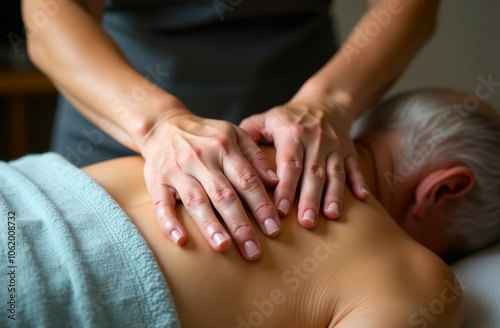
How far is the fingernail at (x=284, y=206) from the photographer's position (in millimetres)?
1033

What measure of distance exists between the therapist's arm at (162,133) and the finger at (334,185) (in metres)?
0.10

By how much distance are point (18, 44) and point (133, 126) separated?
2.27 metres

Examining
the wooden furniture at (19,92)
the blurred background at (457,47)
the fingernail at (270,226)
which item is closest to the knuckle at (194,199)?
the fingernail at (270,226)

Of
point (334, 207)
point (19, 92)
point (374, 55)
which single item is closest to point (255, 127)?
point (334, 207)

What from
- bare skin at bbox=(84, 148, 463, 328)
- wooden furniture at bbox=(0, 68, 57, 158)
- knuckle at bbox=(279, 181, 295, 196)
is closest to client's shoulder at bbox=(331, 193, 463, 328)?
bare skin at bbox=(84, 148, 463, 328)

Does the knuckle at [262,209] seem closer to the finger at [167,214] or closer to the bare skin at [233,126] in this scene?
the bare skin at [233,126]

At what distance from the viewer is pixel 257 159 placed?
1.08 metres

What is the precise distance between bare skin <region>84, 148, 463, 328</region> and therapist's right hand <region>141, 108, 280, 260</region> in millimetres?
24

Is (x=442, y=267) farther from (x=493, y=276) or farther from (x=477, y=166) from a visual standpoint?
(x=477, y=166)

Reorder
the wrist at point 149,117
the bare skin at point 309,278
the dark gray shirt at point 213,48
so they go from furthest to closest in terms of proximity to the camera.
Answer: the dark gray shirt at point 213,48 → the wrist at point 149,117 → the bare skin at point 309,278

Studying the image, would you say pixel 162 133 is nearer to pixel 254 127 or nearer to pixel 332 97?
pixel 254 127

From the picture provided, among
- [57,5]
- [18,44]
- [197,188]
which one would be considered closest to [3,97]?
[18,44]

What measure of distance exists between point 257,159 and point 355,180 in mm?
195

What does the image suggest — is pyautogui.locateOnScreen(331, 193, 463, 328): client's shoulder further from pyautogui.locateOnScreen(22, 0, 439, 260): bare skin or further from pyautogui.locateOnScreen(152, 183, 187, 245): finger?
pyautogui.locateOnScreen(152, 183, 187, 245): finger
